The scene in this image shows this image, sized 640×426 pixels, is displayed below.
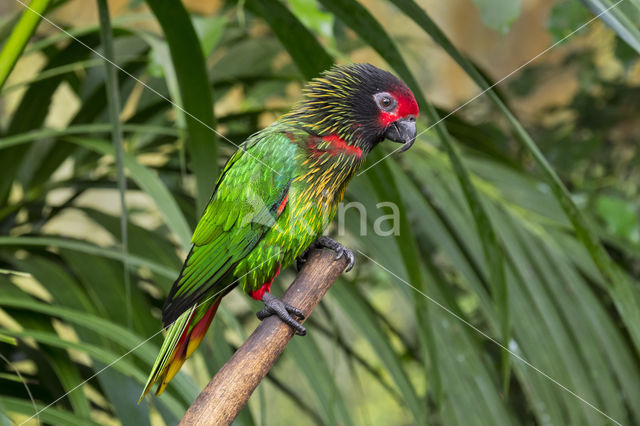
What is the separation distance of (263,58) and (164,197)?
433 millimetres

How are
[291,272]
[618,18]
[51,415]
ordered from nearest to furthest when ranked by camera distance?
[618,18] < [51,415] < [291,272]

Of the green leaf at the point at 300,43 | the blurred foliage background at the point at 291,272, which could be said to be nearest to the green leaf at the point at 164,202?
the blurred foliage background at the point at 291,272

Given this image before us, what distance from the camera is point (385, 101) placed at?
21cm

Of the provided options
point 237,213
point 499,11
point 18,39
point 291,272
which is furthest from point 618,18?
point 291,272

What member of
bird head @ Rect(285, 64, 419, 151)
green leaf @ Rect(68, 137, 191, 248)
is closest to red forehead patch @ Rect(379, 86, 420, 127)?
bird head @ Rect(285, 64, 419, 151)

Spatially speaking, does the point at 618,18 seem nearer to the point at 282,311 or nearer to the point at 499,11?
the point at 499,11

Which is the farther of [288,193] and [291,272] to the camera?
[291,272]

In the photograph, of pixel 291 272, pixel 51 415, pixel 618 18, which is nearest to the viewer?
pixel 618 18

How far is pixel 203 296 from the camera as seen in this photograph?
0.68ft

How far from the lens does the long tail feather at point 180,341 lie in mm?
199

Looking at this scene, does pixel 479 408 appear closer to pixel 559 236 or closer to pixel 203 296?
pixel 559 236

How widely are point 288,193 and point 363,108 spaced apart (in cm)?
4

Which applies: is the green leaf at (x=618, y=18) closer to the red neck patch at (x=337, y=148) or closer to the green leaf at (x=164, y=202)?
the red neck patch at (x=337, y=148)

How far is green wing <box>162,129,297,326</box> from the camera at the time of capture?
0.20 metres
